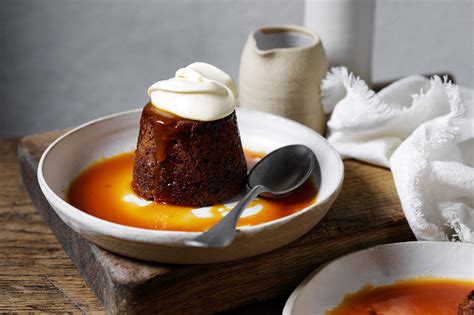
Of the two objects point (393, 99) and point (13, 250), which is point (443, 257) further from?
point (13, 250)

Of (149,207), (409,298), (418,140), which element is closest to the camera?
(409,298)

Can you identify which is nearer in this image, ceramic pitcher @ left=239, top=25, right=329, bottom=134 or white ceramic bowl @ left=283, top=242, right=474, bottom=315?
white ceramic bowl @ left=283, top=242, right=474, bottom=315

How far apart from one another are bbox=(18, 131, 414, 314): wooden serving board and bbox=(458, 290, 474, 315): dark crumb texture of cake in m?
0.23

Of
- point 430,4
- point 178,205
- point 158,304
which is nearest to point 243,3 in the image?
point 430,4

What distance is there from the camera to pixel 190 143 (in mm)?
1197

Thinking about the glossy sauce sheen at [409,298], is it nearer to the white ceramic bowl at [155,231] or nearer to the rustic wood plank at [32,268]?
the white ceramic bowl at [155,231]

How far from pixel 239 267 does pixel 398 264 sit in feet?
0.87

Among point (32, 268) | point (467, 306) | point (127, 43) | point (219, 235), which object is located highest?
point (219, 235)

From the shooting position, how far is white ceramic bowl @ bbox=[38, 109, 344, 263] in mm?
1033

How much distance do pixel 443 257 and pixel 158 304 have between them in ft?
1.53

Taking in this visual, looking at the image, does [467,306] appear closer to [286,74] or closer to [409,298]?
[409,298]

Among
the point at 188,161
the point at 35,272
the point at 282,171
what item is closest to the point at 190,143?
the point at 188,161

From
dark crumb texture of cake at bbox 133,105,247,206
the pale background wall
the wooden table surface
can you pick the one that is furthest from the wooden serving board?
the pale background wall

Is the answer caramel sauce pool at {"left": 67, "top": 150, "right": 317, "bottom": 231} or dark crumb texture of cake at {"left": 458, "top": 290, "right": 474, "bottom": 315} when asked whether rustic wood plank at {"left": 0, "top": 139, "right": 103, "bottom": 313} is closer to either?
caramel sauce pool at {"left": 67, "top": 150, "right": 317, "bottom": 231}
